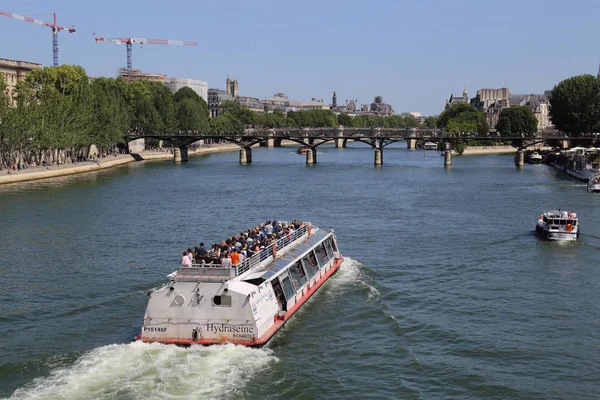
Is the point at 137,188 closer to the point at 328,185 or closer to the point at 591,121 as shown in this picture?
the point at 328,185

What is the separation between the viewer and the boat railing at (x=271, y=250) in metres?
28.5

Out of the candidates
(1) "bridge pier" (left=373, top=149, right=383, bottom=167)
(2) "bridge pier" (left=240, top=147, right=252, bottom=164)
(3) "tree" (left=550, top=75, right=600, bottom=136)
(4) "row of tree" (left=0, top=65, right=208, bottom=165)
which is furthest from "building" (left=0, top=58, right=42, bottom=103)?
(3) "tree" (left=550, top=75, right=600, bottom=136)

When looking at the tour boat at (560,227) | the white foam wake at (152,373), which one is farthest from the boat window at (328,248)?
the tour boat at (560,227)

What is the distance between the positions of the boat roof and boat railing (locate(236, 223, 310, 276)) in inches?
12.6

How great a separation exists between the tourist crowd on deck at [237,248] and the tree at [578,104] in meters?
114

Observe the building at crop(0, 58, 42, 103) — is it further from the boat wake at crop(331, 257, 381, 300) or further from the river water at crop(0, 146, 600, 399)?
the boat wake at crop(331, 257, 381, 300)

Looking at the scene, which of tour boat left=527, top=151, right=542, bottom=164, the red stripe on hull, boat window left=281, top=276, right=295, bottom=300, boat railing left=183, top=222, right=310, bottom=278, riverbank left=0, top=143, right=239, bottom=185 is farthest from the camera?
tour boat left=527, top=151, right=542, bottom=164

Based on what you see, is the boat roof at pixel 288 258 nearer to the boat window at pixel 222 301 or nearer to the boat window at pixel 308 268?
the boat window at pixel 308 268

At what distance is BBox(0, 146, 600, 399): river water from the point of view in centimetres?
2411

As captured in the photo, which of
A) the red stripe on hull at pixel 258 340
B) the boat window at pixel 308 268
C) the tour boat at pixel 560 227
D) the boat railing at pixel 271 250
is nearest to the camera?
the red stripe on hull at pixel 258 340

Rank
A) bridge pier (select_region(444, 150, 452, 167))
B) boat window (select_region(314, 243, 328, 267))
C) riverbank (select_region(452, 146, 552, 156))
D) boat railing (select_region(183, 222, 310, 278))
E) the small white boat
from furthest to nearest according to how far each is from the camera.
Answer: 1. riverbank (select_region(452, 146, 552, 156))
2. bridge pier (select_region(444, 150, 452, 167))
3. the small white boat
4. boat window (select_region(314, 243, 328, 267))
5. boat railing (select_region(183, 222, 310, 278))

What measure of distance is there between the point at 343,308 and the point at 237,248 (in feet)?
19.0

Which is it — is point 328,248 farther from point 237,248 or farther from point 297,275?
point 237,248

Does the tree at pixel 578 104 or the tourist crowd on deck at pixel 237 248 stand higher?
the tree at pixel 578 104
